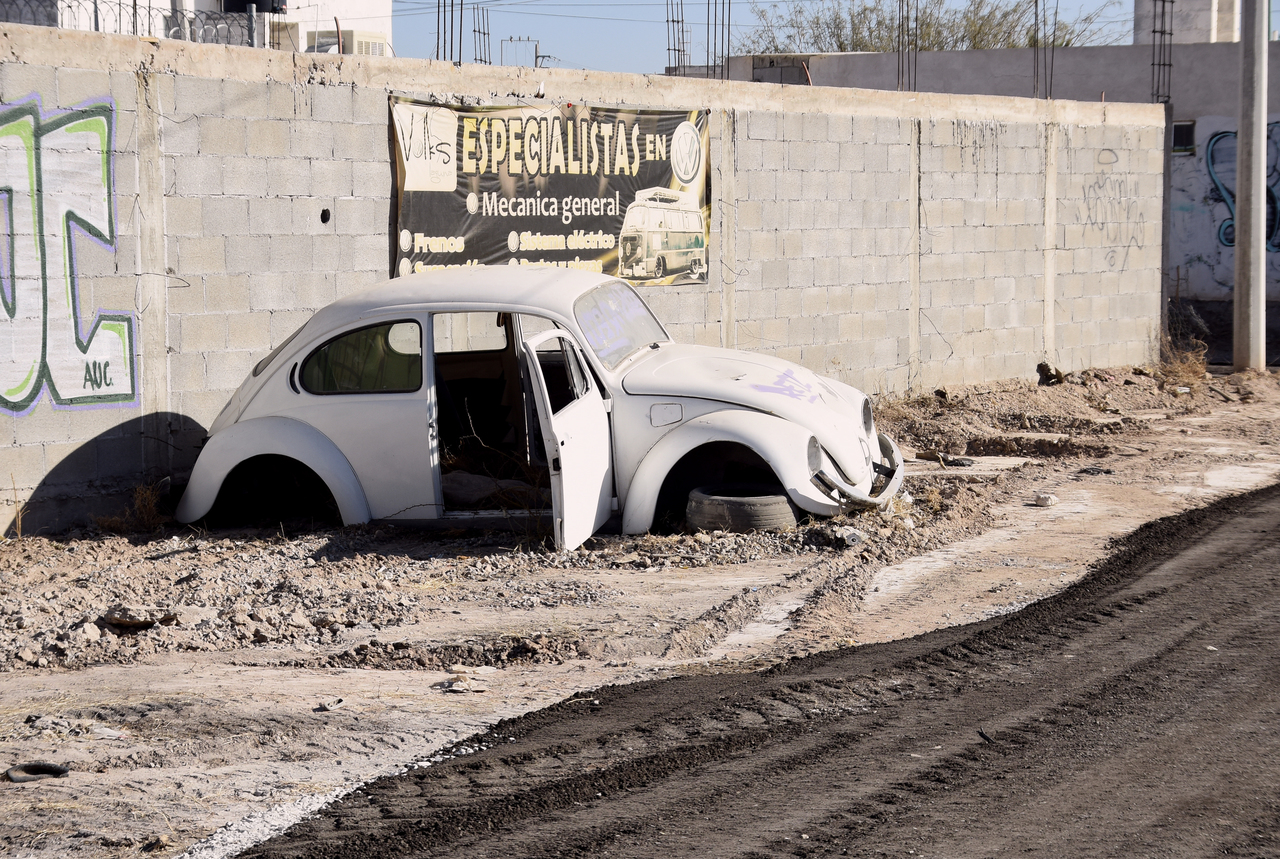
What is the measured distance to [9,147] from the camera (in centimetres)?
823

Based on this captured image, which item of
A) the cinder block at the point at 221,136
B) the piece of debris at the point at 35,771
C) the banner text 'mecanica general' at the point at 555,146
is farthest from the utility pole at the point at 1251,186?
the piece of debris at the point at 35,771

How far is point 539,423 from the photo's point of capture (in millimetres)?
7824

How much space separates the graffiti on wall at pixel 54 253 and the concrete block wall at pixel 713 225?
72mm

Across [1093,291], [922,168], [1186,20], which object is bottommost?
[1093,291]

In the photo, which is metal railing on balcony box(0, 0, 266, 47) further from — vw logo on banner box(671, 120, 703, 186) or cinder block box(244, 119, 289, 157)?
cinder block box(244, 119, 289, 157)

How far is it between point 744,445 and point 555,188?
4.29 meters

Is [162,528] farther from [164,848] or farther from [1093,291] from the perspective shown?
[1093,291]

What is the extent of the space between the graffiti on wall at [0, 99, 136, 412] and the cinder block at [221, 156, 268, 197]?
835mm

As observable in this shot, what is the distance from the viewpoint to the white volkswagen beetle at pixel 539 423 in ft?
25.5

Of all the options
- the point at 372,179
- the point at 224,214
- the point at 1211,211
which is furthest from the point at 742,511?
the point at 1211,211

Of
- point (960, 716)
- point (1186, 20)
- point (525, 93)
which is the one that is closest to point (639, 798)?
point (960, 716)

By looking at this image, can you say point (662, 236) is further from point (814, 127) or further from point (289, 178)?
point (289, 178)

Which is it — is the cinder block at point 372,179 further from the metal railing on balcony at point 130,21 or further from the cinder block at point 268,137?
the metal railing on balcony at point 130,21

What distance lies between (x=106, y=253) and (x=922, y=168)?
8.92 meters
